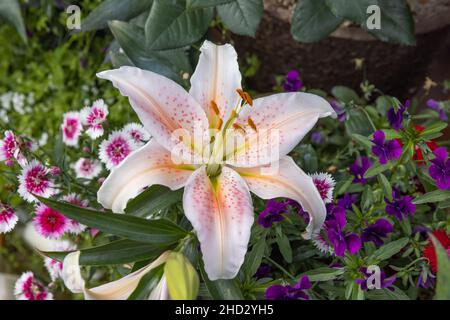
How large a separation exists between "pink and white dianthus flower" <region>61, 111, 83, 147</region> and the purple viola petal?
46 cm

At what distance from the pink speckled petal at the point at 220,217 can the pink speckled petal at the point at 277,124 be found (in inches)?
→ 1.3

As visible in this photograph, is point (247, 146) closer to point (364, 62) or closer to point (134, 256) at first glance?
point (134, 256)

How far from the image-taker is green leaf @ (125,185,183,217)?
2.37 feet

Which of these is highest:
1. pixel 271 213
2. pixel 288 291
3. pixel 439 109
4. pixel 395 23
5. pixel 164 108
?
pixel 395 23

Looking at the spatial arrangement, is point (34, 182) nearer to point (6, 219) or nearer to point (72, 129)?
point (6, 219)

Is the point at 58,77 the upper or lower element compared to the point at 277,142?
upper

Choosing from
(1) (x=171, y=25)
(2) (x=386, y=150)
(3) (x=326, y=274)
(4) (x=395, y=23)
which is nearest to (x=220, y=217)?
(3) (x=326, y=274)

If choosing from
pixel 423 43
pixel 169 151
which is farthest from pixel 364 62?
pixel 169 151

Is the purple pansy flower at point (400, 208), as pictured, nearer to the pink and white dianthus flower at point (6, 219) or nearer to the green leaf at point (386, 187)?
the green leaf at point (386, 187)

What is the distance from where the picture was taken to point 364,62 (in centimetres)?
130

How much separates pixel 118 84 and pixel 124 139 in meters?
0.21

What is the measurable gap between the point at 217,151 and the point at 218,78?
91 mm

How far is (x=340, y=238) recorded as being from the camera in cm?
75

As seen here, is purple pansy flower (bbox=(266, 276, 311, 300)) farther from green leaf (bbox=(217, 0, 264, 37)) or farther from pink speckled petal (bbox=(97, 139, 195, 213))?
green leaf (bbox=(217, 0, 264, 37))
